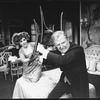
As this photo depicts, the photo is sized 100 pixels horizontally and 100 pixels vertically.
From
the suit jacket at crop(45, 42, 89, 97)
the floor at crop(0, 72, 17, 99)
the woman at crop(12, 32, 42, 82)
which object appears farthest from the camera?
the floor at crop(0, 72, 17, 99)

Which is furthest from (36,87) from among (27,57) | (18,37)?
(18,37)

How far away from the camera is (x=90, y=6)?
234 cm

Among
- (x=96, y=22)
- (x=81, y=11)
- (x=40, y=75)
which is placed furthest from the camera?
(x=96, y=22)

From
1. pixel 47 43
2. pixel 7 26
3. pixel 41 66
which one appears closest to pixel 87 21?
pixel 47 43

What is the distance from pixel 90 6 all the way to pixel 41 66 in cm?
115

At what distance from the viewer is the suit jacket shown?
166cm

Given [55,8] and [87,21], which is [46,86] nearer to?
[55,8]

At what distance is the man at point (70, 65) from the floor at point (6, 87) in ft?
2.28

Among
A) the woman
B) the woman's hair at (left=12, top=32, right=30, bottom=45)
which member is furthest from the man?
the woman's hair at (left=12, top=32, right=30, bottom=45)

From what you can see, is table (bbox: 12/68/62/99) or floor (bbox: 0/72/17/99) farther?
floor (bbox: 0/72/17/99)

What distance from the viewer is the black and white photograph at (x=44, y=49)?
1742mm

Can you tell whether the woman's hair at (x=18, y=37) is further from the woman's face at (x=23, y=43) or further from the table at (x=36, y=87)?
the table at (x=36, y=87)

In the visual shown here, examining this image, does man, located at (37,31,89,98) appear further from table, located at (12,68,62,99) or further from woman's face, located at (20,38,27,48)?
woman's face, located at (20,38,27,48)

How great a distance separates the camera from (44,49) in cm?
181
